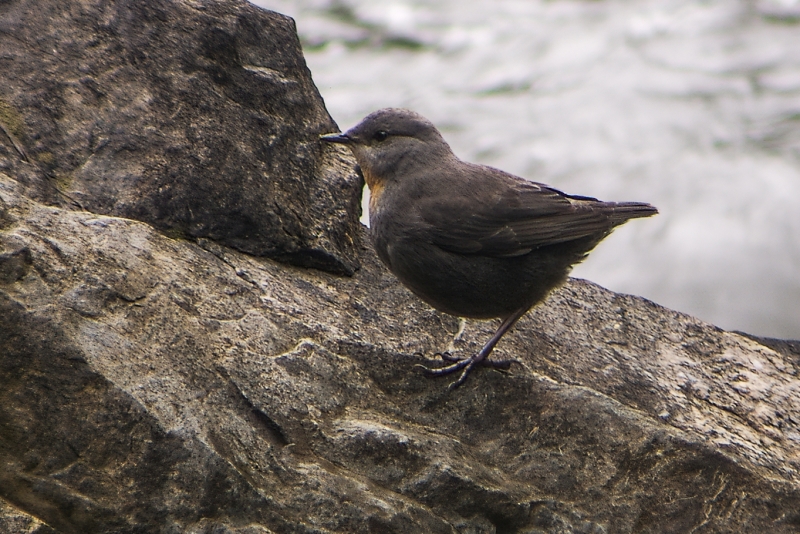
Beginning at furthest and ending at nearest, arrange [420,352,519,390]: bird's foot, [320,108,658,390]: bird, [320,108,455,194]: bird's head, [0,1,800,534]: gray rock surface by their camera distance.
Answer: [320,108,455,194]: bird's head
[320,108,658,390]: bird
[420,352,519,390]: bird's foot
[0,1,800,534]: gray rock surface

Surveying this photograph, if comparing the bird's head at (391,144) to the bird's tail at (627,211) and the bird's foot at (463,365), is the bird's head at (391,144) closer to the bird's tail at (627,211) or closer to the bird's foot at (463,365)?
the bird's tail at (627,211)

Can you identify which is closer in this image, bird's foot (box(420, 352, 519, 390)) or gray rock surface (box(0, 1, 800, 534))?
gray rock surface (box(0, 1, 800, 534))

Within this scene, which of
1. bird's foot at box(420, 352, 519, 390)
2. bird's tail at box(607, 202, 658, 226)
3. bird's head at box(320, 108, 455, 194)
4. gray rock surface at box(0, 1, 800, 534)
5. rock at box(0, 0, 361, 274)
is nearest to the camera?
gray rock surface at box(0, 1, 800, 534)

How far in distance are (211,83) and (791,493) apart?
3.76m

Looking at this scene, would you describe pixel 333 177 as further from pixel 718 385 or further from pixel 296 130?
pixel 718 385

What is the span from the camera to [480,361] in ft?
13.7

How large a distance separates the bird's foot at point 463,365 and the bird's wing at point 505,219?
0.58m

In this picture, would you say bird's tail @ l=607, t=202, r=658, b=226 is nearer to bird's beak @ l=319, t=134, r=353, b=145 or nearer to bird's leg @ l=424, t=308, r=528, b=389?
bird's leg @ l=424, t=308, r=528, b=389

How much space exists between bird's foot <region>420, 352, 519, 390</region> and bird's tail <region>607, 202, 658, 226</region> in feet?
3.40

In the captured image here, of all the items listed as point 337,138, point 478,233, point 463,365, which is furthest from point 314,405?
point 337,138

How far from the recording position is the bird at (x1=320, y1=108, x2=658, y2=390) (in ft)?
14.0

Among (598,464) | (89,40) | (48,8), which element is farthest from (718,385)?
(48,8)

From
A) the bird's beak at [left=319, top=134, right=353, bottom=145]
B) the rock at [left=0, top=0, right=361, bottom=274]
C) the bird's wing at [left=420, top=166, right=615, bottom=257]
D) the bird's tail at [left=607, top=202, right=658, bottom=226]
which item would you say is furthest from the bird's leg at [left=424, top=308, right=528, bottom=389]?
the bird's beak at [left=319, top=134, right=353, bottom=145]

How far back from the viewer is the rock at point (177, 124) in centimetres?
413
